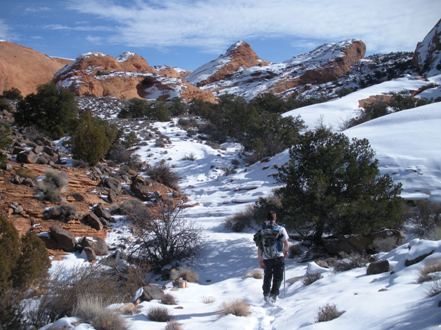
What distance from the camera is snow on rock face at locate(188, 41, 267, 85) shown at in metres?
83.4

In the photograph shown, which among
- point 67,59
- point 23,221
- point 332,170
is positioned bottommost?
point 23,221

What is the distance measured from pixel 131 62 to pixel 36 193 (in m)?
52.5

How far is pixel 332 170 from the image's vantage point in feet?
39.1

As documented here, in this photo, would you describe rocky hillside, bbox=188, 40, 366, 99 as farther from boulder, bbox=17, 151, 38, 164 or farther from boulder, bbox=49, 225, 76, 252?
boulder, bbox=49, 225, 76, 252

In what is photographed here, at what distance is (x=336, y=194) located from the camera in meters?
11.6

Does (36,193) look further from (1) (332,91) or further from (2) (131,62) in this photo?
(2) (131,62)

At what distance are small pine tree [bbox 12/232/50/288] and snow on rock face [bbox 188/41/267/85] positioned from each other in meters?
75.1

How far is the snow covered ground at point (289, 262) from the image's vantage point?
17.6 feet

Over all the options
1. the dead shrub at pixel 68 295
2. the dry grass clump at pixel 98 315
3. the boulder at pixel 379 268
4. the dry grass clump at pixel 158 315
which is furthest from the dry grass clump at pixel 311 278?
the dry grass clump at pixel 98 315

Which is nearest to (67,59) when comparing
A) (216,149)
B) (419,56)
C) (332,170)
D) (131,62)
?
(131,62)

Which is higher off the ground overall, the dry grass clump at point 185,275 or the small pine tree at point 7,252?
the small pine tree at point 7,252

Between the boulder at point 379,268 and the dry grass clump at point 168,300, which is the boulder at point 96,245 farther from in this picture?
the boulder at point 379,268

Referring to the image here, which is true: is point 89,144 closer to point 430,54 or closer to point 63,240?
point 63,240

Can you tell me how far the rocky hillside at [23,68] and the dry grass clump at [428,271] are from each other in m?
47.1
